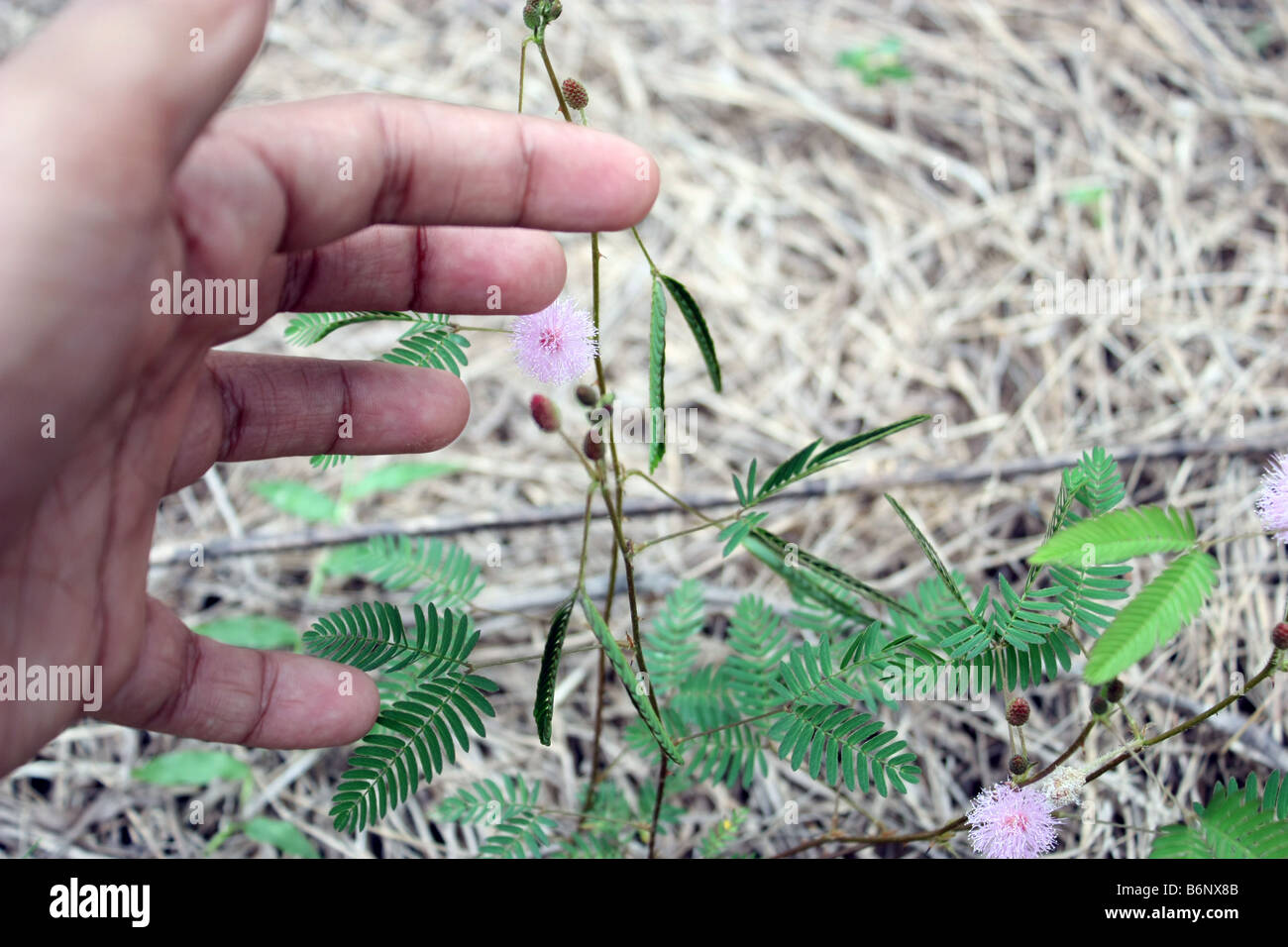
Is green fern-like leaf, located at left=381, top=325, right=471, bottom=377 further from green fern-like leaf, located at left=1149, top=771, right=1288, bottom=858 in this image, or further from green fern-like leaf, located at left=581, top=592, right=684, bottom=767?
green fern-like leaf, located at left=1149, top=771, right=1288, bottom=858

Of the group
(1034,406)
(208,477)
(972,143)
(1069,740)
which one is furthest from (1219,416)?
(208,477)

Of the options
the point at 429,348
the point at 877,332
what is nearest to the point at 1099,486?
the point at 429,348

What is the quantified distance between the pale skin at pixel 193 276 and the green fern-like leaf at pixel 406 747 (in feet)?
0.31

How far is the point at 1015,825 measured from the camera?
3.75 feet

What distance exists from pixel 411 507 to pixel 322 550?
24 centimetres

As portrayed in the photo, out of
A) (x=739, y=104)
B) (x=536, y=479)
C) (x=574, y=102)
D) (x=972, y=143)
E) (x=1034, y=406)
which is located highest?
(x=739, y=104)

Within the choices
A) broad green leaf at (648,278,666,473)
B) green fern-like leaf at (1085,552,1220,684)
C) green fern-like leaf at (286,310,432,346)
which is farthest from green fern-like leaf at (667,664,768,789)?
green fern-like leaf at (286,310,432,346)

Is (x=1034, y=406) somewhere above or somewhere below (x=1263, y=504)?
above

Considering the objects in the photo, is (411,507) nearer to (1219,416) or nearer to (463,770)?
(463,770)

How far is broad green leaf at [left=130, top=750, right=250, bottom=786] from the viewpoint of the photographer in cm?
173

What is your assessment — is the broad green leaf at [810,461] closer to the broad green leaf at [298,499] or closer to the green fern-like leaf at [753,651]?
the green fern-like leaf at [753,651]

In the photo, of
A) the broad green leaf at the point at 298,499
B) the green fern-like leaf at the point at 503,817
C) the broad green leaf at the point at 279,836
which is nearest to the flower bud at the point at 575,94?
the green fern-like leaf at the point at 503,817

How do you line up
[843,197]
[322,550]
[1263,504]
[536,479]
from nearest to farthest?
[1263,504] → [322,550] → [536,479] → [843,197]

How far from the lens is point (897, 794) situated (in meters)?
1.81
